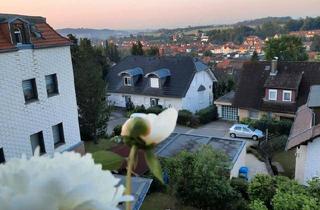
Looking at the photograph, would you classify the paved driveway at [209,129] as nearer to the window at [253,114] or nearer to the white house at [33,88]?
the window at [253,114]

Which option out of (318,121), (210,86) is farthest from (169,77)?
(318,121)

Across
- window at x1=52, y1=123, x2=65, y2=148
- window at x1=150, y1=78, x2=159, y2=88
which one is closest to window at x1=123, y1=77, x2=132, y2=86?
window at x1=150, y1=78, x2=159, y2=88

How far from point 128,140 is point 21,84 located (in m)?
12.3

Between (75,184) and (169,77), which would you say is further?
(169,77)

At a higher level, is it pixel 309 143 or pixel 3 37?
pixel 3 37

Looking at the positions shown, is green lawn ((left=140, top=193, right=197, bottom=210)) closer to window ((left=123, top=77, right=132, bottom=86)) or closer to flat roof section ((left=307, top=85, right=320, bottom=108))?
flat roof section ((left=307, top=85, right=320, bottom=108))

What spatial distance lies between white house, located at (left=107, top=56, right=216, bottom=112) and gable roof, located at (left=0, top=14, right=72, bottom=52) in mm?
16241

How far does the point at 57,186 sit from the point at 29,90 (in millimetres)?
12981

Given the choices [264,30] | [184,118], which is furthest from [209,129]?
[264,30]

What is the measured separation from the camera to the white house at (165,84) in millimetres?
29875

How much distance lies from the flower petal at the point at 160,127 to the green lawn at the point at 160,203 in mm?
11569

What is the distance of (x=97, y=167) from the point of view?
84 cm

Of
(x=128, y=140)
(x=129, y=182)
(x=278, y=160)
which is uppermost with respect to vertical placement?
(x=128, y=140)

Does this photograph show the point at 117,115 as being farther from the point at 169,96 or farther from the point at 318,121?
the point at 318,121
